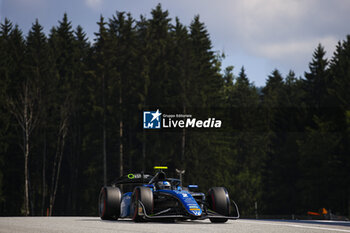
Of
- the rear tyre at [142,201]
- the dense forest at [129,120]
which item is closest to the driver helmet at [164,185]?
the rear tyre at [142,201]

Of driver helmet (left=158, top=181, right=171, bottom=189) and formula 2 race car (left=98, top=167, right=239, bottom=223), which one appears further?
driver helmet (left=158, top=181, right=171, bottom=189)

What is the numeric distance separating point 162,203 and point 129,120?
1689 inches

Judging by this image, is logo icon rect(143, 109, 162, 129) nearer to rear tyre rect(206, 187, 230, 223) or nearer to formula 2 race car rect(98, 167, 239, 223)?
formula 2 race car rect(98, 167, 239, 223)

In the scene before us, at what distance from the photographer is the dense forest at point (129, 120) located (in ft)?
184

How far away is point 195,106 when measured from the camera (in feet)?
185

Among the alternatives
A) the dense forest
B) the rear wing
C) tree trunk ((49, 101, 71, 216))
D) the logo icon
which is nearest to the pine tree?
the dense forest

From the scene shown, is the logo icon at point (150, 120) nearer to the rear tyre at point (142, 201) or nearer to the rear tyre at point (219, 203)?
the rear tyre at point (219, 203)

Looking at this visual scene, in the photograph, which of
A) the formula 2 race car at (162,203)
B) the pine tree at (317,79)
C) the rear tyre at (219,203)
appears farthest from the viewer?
the pine tree at (317,79)

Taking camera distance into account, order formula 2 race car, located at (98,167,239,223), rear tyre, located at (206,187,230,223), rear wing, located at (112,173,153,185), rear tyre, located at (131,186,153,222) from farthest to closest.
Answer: rear wing, located at (112,173,153,185), rear tyre, located at (206,187,230,223), rear tyre, located at (131,186,153,222), formula 2 race car, located at (98,167,239,223)

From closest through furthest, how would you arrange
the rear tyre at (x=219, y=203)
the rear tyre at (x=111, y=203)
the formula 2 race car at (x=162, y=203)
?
the formula 2 race car at (x=162, y=203) → the rear tyre at (x=219, y=203) → the rear tyre at (x=111, y=203)

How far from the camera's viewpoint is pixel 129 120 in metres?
58.7

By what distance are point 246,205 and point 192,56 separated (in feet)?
77.1

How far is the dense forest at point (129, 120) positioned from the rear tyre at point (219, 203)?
38.5 metres

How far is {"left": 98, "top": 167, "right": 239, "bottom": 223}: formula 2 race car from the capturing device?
15.0 meters
